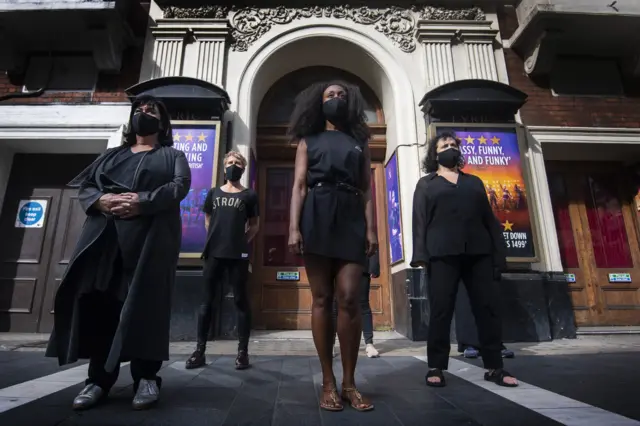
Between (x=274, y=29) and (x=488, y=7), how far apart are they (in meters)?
4.04

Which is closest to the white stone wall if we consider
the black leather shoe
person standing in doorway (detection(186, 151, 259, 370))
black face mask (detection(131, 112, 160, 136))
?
person standing in doorway (detection(186, 151, 259, 370))

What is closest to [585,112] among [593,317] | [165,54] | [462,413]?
[593,317]

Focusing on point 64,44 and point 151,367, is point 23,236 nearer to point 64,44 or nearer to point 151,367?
point 64,44

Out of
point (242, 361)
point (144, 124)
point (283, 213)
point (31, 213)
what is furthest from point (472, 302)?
point (31, 213)

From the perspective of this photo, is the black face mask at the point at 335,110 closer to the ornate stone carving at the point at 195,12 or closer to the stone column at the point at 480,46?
the stone column at the point at 480,46

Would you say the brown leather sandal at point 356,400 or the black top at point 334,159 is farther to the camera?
the black top at point 334,159

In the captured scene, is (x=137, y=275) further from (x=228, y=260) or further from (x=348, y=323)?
(x=228, y=260)

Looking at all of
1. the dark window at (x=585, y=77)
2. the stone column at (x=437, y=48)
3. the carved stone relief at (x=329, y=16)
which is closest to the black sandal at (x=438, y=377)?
the stone column at (x=437, y=48)

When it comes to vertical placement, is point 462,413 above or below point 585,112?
below

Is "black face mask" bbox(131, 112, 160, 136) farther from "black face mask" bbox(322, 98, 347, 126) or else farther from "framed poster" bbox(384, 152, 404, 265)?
"framed poster" bbox(384, 152, 404, 265)

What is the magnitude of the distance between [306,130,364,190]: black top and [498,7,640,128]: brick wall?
5354 mm

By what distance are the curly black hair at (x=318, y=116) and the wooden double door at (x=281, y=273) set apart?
4.18m

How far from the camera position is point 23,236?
20.4 feet

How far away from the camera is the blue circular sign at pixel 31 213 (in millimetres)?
6293
